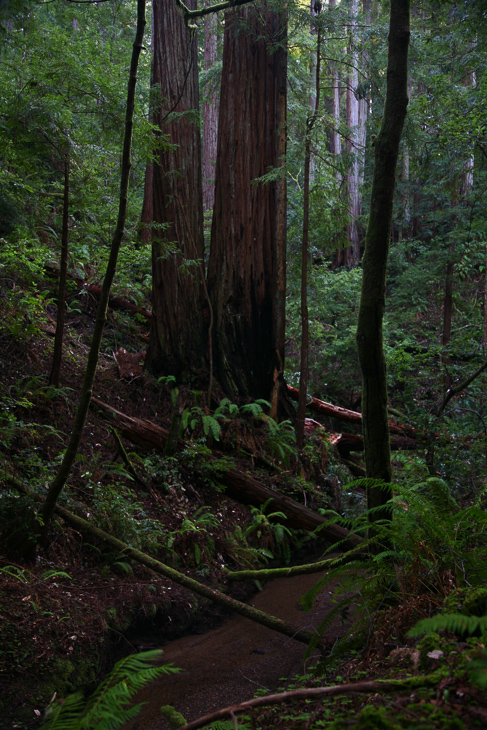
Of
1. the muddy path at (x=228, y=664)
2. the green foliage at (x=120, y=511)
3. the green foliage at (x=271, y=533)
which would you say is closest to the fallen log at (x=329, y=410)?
the green foliage at (x=271, y=533)

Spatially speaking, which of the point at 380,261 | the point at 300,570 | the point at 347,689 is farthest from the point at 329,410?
the point at 347,689

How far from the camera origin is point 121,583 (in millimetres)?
3932

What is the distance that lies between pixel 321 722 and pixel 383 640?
90 cm

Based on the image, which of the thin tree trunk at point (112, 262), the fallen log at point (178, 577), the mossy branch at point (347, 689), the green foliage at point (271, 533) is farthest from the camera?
the green foliage at point (271, 533)

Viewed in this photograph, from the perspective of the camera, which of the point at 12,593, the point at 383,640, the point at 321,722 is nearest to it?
the point at 321,722

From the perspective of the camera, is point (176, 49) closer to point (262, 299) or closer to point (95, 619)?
point (262, 299)

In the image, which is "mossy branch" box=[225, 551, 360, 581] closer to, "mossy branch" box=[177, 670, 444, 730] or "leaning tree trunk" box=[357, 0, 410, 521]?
"leaning tree trunk" box=[357, 0, 410, 521]

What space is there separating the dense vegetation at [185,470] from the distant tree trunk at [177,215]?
0.27 meters

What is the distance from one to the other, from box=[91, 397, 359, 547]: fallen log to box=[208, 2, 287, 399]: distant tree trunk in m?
1.87

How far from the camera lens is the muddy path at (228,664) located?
9.24 ft

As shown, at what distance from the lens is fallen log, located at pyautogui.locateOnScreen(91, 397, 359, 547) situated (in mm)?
6039

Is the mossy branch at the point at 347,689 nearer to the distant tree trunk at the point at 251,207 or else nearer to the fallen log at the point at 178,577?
the fallen log at the point at 178,577

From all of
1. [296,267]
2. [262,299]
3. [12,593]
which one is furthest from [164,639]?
[296,267]

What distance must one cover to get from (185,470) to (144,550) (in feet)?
5.20
